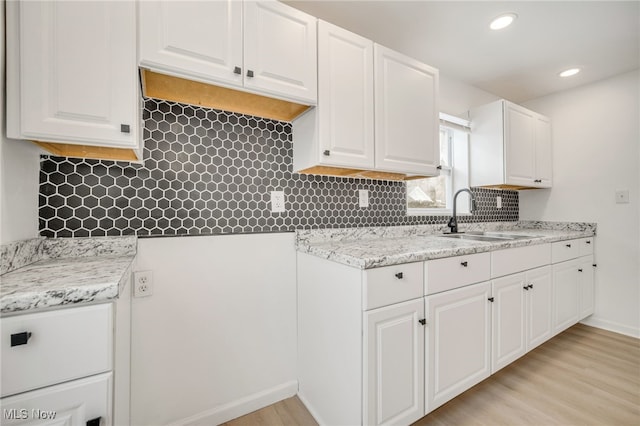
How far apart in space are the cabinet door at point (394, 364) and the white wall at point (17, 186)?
1.35 meters

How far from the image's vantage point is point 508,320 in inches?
68.7

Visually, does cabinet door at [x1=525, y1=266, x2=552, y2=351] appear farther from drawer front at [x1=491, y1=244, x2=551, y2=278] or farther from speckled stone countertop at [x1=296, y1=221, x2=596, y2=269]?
speckled stone countertop at [x1=296, y1=221, x2=596, y2=269]

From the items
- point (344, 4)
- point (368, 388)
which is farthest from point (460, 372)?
point (344, 4)

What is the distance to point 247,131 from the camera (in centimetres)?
157

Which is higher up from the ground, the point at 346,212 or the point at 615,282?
the point at 346,212

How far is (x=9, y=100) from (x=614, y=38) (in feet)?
11.6

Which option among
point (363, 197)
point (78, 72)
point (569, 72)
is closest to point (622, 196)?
point (569, 72)

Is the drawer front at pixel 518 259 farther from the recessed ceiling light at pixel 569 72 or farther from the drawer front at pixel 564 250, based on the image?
the recessed ceiling light at pixel 569 72

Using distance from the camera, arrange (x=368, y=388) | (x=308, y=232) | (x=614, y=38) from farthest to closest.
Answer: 1. (x=614, y=38)
2. (x=308, y=232)
3. (x=368, y=388)

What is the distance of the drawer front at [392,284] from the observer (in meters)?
1.15

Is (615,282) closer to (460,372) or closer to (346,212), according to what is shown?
(460,372)

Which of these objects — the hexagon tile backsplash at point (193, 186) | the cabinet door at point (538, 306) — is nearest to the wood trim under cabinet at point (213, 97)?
the hexagon tile backsplash at point (193, 186)

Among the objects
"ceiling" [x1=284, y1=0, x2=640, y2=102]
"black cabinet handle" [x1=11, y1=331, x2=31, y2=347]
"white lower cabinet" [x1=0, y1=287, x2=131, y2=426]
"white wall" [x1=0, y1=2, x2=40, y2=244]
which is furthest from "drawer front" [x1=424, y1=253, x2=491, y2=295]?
"white wall" [x1=0, y1=2, x2=40, y2=244]

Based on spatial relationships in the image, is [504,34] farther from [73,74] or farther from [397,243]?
[73,74]
